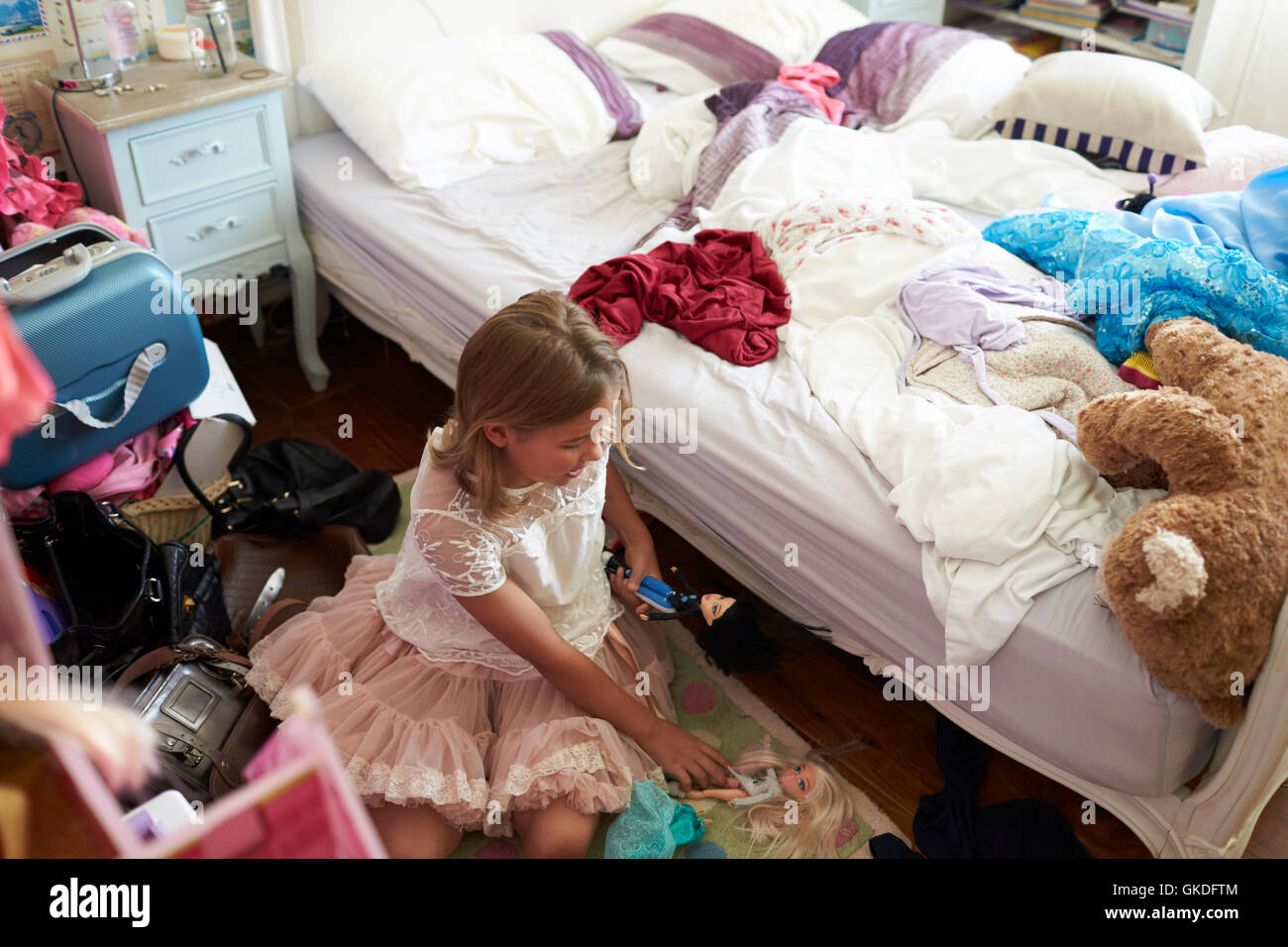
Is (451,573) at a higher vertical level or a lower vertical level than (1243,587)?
lower

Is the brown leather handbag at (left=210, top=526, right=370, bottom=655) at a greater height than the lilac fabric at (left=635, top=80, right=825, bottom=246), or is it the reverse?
the lilac fabric at (left=635, top=80, right=825, bottom=246)

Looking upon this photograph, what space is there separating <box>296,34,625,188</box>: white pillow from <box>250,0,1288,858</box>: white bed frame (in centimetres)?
10

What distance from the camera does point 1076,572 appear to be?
1.29 meters

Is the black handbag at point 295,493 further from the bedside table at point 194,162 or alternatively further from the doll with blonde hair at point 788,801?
the doll with blonde hair at point 788,801

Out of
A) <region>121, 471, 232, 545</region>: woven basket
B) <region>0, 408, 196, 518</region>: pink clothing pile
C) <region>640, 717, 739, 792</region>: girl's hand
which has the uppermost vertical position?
<region>0, 408, 196, 518</region>: pink clothing pile

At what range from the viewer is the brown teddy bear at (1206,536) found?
1.12m

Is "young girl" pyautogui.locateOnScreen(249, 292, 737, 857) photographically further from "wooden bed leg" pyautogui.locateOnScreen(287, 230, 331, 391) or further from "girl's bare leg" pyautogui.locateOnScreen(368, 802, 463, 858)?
"wooden bed leg" pyautogui.locateOnScreen(287, 230, 331, 391)

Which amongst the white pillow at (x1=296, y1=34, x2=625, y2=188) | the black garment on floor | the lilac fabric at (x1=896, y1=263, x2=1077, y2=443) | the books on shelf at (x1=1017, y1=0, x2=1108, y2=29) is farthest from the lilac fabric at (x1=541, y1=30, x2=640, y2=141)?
the black garment on floor

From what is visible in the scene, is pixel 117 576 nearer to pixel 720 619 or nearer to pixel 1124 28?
pixel 720 619

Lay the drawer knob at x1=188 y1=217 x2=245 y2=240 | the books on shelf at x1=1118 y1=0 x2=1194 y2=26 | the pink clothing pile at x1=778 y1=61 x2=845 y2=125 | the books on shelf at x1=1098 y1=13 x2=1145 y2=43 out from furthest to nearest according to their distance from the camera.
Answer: the books on shelf at x1=1098 y1=13 x2=1145 y2=43
the books on shelf at x1=1118 y1=0 x2=1194 y2=26
the pink clothing pile at x1=778 y1=61 x2=845 y2=125
the drawer knob at x1=188 y1=217 x2=245 y2=240

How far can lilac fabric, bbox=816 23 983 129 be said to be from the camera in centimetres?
248
